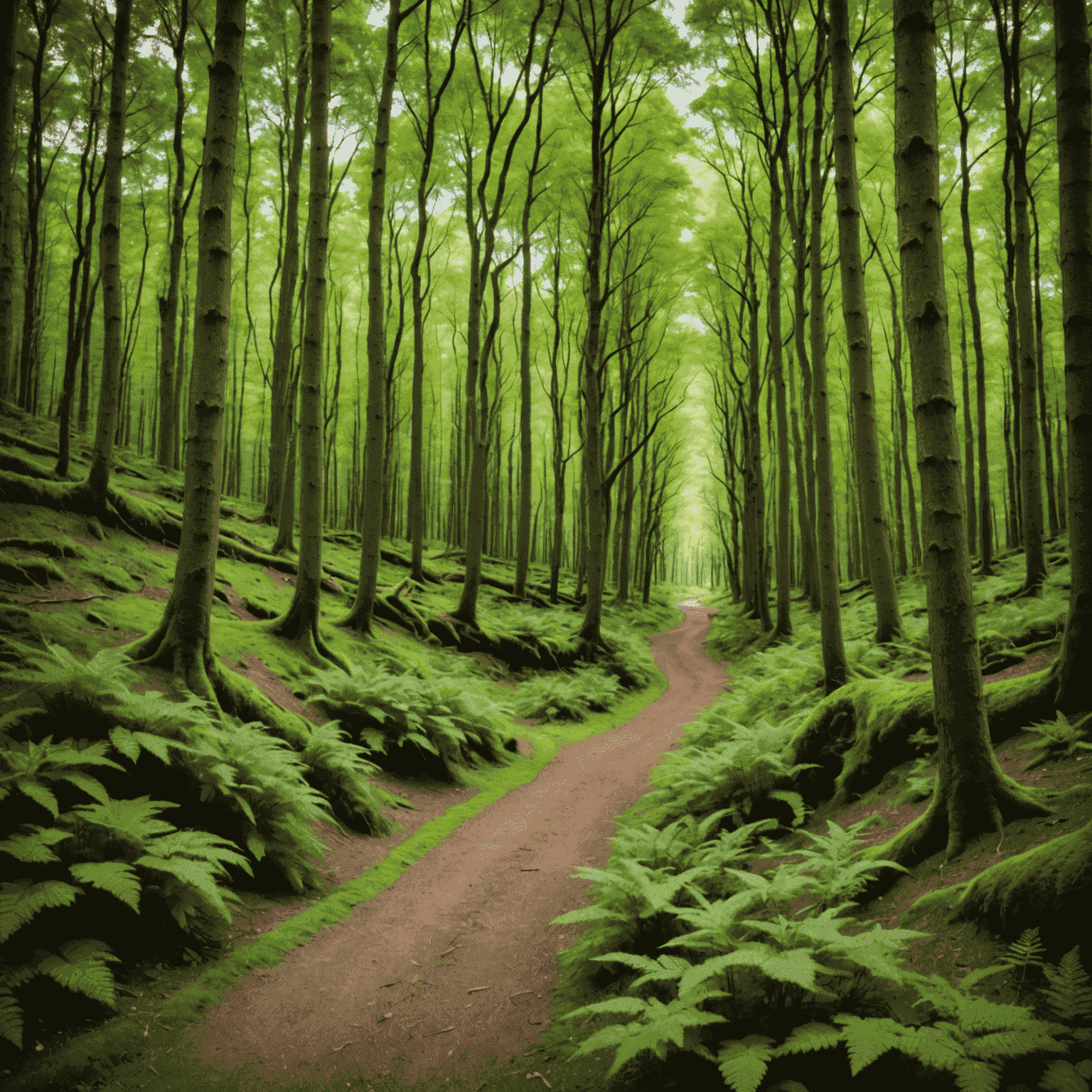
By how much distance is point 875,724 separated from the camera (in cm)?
499

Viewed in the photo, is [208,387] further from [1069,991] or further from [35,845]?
[1069,991]

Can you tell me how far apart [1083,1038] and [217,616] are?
8382mm

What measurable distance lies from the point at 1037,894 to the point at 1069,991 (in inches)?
19.9

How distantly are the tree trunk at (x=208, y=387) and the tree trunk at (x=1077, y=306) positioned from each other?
6.16 m

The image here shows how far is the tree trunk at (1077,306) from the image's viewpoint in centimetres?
360

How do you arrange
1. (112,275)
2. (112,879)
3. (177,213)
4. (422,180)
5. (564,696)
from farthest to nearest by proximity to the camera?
(177,213) → (422,180) → (564,696) → (112,275) → (112,879)

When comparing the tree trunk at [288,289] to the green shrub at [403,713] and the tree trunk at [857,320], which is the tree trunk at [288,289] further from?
the tree trunk at [857,320]

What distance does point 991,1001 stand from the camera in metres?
2.22

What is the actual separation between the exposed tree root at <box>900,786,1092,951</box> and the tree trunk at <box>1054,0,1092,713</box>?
5.50 ft

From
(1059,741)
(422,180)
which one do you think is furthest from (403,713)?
(422,180)

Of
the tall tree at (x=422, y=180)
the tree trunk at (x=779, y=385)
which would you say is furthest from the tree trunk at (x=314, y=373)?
the tree trunk at (x=779, y=385)

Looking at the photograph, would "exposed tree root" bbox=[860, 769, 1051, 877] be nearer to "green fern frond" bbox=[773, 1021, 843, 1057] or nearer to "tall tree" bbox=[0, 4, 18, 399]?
"green fern frond" bbox=[773, 1021, 843, 1057]

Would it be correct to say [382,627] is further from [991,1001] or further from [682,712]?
[991,1001]

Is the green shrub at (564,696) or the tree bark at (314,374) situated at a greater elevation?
the tree bark at (314,374)
